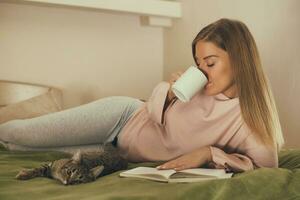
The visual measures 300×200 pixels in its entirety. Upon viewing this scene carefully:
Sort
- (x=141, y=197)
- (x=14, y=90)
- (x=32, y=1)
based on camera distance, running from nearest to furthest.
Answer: (x=141, y=197) < (x=32, y=1) < (x=14, y=90)

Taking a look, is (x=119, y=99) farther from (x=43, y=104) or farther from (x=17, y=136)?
(x=43, y=104)

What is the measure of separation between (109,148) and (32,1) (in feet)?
2.95

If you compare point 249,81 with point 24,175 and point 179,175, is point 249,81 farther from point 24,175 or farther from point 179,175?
point 24,175

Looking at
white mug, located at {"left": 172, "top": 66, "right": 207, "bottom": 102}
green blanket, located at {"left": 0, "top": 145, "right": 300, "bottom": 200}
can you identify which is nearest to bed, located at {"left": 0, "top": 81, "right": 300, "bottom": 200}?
green blanket, located at {"left": 0, "top": 145, "right": 300, "bottom": 200}

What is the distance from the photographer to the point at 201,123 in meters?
1.27

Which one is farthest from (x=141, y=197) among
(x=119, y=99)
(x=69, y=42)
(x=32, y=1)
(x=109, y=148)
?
(x=69, y=42)

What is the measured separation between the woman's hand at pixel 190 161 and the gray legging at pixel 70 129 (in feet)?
1.24

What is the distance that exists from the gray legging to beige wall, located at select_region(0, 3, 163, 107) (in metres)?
0.78

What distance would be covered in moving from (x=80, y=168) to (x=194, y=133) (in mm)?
414

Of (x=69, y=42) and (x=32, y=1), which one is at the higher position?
(x=32, y=1)

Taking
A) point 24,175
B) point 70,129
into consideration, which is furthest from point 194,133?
point 24,175

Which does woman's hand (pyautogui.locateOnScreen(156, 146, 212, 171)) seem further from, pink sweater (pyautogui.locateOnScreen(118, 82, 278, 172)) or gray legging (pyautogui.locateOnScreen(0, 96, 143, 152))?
gray legging (pyautogui.locateOnScreen(0, 96, 143, 152))

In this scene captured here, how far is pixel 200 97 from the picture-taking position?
1325 mm

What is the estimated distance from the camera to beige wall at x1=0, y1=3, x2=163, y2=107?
83.9 inches
